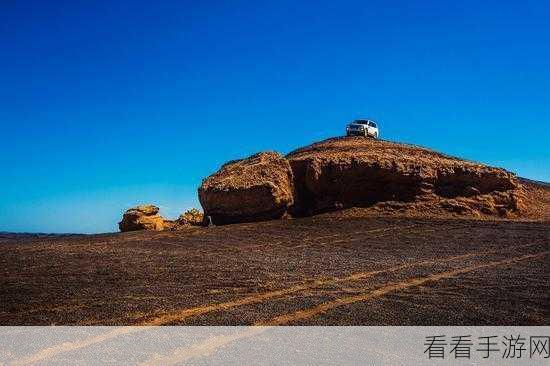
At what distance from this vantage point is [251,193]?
81.8ft

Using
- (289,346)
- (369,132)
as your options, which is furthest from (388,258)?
(369,132)

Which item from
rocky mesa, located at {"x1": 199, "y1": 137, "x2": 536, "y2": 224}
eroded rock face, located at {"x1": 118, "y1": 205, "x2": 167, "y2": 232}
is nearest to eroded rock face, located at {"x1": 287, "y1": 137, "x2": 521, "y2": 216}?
rocky mesa, located at {"x1": 199, "y1": 137, "x2": 536, "y2": 224}

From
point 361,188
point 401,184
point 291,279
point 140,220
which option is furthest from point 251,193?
point 291,279

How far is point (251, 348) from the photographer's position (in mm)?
6297

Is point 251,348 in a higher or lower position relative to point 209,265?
lower

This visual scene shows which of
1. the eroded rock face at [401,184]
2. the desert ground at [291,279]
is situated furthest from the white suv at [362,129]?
the desert ground at [291,279]

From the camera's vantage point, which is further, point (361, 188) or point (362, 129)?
point (362, 129)

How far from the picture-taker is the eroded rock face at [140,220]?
29.0 meters

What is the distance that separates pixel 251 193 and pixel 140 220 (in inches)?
312

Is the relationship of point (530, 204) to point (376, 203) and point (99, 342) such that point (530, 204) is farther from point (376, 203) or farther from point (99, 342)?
point (99, 342)

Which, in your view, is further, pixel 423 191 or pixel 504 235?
pixel 423 191

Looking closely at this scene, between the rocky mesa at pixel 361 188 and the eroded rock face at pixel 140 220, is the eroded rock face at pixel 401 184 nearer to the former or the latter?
the rocky mesa at pixel 361 188

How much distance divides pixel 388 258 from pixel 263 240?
5.94 meters

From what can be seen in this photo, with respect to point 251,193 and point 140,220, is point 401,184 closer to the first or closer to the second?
point 251,193
